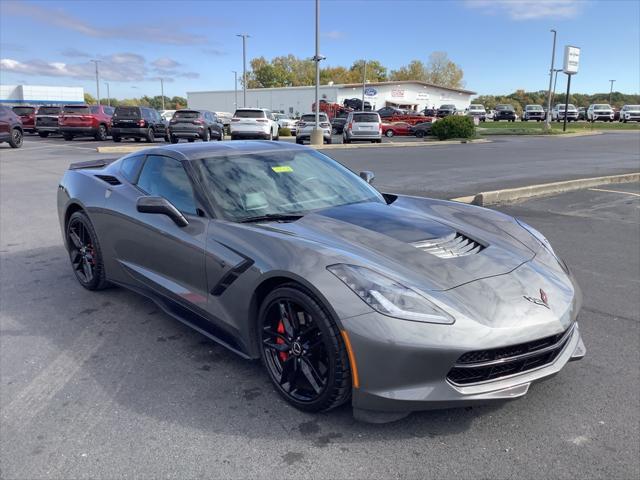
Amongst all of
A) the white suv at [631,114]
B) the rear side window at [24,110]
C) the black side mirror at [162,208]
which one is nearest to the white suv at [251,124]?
the rear side window at [24,110]

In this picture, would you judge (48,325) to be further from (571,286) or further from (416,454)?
(571,286)

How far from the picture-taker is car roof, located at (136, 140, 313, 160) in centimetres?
398

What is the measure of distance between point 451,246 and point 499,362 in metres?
0.86

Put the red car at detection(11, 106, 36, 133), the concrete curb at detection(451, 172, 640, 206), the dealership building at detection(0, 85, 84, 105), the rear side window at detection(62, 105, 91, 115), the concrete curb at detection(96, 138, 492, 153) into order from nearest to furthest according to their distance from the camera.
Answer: the concrete curb at detection(451, 172, 640, 206)
the concrete curb at detection(96, 138, 492, 153)
the rear side window at detection(62, 105, 91, 115)
the red car at detection(11, 106, 36, 133)
the dealership building at detection(0, 85, 84, 105)

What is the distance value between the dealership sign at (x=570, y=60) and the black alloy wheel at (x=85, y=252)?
44.3 meters

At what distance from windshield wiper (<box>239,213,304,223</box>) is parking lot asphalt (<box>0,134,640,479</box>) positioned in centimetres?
94

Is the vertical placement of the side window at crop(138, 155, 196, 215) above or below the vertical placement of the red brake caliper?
above

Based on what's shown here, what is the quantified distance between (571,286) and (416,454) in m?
1.35

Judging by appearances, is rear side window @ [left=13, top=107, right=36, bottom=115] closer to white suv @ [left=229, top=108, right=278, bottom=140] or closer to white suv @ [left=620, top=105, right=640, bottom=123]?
white suv @ [left=229, top=108, right=278, bottom=140]

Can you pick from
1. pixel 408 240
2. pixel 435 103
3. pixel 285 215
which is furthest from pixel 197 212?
pixel 435 103

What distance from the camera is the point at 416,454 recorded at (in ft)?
8.43

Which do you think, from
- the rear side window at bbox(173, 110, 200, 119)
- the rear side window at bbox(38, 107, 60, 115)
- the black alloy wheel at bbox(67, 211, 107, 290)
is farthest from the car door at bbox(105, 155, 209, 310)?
the rear side window at bbox(38, 107, 60, 115)

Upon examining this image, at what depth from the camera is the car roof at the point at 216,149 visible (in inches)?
157

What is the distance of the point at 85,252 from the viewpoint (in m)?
4.87
